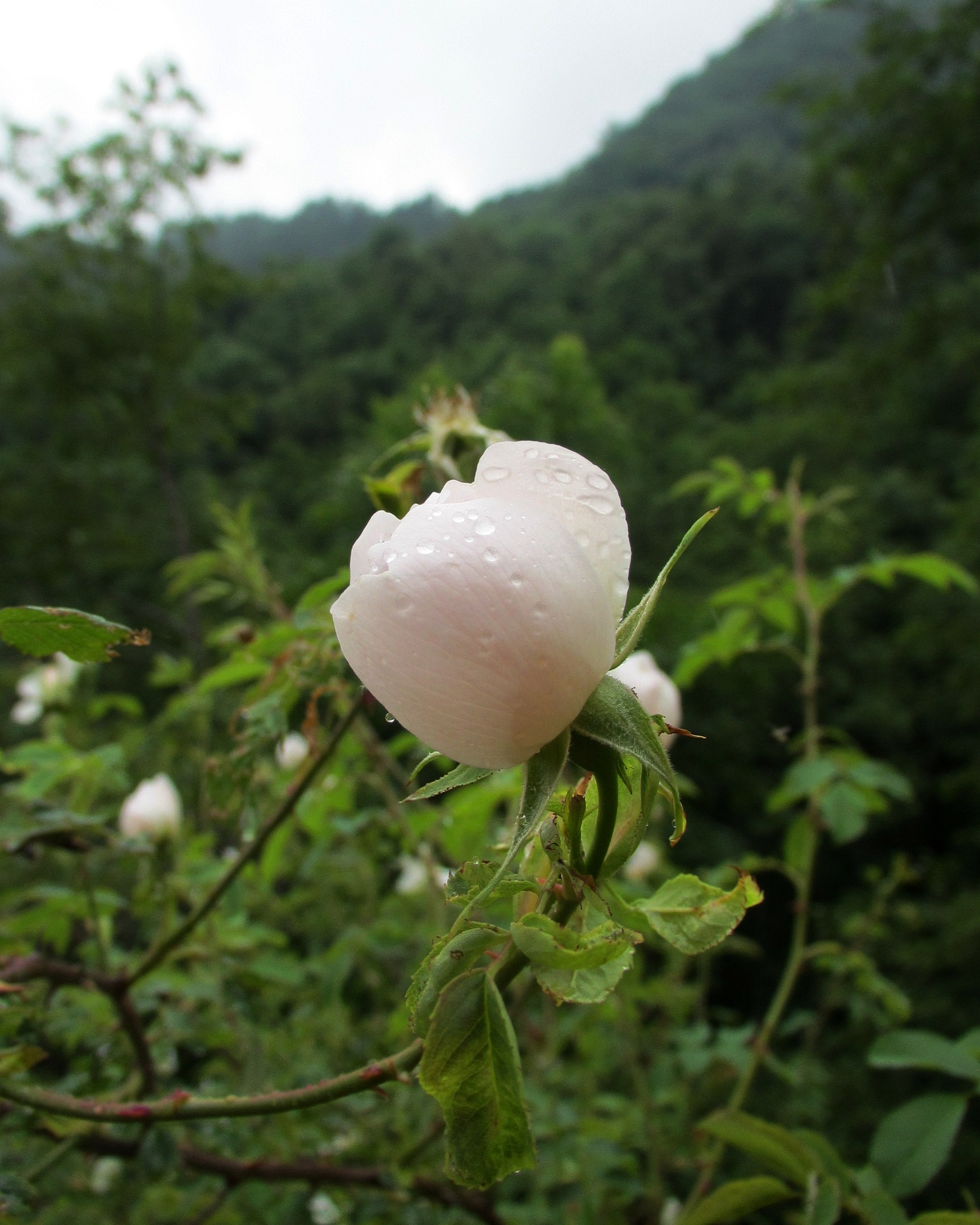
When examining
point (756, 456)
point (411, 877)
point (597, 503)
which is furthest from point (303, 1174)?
point (756, 456)

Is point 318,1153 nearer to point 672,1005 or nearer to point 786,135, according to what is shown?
point 672,1005

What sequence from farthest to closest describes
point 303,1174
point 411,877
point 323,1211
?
point 411,877, point 323,1211, point 303,1174

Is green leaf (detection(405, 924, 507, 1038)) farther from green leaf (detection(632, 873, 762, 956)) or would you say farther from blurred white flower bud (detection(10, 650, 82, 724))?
blurred white flower bud (detection(10, 650, 82, 724))

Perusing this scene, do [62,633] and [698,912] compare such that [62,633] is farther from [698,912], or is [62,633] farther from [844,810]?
[844,810]

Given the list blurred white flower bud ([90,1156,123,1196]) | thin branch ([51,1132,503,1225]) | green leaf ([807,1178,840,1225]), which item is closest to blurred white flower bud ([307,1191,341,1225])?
thin branch ([51,1132,503,1225])

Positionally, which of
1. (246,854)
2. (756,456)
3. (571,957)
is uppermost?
(571,957)

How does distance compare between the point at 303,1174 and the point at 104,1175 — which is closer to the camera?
the point at 303,1174

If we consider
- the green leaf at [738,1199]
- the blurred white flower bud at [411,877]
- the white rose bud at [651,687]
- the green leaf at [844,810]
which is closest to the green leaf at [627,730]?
the green leaf at [738,1199]

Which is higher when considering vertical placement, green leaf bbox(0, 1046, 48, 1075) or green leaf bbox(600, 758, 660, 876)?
green leaf bbox(600, 758, 660, 876)
